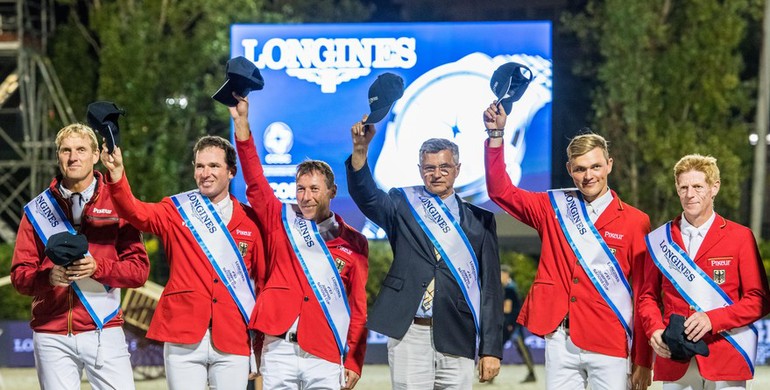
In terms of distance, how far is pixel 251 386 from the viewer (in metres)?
8.57

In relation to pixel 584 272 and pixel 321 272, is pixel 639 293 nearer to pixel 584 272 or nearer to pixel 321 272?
pixel 584 272

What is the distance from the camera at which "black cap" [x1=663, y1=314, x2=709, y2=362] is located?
16.2 feet

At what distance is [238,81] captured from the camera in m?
5.24

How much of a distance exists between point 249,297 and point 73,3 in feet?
46.2

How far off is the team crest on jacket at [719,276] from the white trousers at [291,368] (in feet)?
5.82

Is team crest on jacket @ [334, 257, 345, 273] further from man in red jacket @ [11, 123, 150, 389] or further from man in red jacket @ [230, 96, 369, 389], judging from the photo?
man in red jacket @ [11, 123, 150, 389]

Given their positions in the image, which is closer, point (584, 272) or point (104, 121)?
point (104, 121)

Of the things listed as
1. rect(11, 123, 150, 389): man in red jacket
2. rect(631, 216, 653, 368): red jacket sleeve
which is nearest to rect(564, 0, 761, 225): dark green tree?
rect(631, 216, 653, 368): red jacket sleeve

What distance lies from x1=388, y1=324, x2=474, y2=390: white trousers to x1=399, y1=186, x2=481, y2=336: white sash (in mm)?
224

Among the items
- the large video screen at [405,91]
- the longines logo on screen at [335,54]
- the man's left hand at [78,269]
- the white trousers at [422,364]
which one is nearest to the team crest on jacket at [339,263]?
the white trousers at [422,364]

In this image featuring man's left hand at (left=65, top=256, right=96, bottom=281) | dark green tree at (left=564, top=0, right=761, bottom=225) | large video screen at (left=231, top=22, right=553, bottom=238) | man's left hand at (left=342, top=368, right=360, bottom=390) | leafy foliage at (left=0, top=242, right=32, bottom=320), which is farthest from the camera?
dark green tree at (left=564, top=0, right=761, bottom=225)

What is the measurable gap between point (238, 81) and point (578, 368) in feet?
6.58

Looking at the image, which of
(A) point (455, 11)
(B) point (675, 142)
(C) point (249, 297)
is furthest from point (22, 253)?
(A) point (455, 11)

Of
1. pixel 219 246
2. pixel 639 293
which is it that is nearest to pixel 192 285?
pixel 219 246
